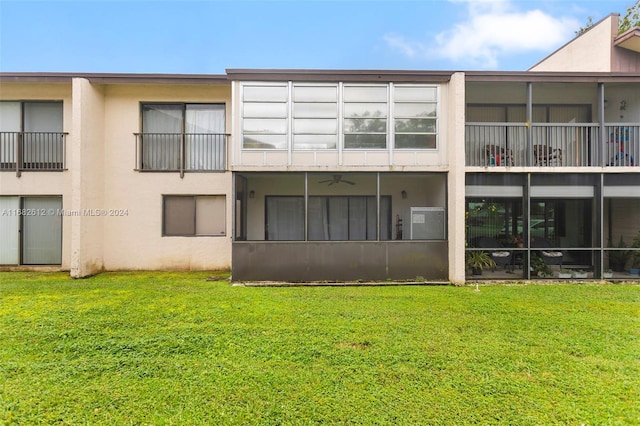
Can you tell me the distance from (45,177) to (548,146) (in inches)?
557

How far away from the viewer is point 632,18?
63.2 feet

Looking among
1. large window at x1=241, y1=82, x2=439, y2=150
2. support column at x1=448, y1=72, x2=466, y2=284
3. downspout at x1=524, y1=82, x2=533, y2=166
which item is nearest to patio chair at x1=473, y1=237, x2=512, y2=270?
support column at x1=448, y1=72, x2=466, y2=284

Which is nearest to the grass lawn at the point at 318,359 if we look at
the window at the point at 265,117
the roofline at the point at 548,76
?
the window at the point at 265,117

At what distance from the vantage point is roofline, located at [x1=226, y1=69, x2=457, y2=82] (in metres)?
8.29

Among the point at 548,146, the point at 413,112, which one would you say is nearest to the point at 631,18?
the point at 548,146

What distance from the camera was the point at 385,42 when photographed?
48625mm

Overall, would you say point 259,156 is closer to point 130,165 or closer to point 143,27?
point 130,165

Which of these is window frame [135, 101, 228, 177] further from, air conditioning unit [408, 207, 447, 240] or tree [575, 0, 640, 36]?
tree [575, 0, 640, 36]

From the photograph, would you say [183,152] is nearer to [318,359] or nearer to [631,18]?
[318,359]

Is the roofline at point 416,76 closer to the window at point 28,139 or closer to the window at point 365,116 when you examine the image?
the window at point 365,116

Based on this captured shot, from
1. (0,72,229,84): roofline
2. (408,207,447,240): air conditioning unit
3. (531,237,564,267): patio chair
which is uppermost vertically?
(0,72,229,84): roofline

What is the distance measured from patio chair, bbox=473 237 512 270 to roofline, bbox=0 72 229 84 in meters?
8.62

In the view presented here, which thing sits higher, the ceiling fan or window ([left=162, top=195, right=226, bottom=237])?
the ceiling fan

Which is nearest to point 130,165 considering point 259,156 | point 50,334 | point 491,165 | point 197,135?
point 197,135
